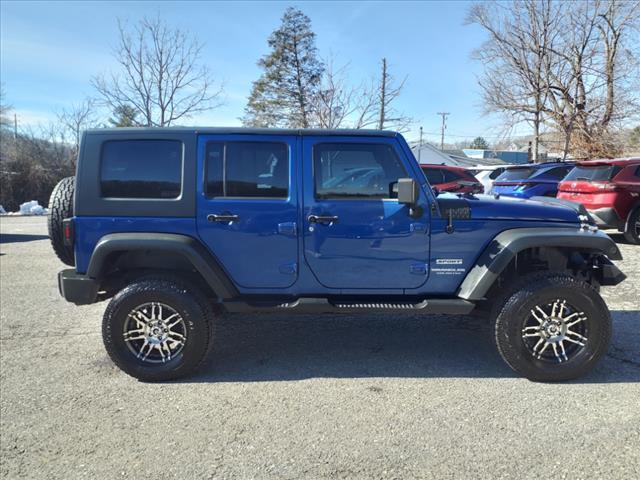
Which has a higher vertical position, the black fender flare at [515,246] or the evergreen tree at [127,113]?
the evergreen tree at [127,113]

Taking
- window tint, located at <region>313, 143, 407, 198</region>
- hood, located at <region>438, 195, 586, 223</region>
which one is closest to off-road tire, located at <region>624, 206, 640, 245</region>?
hood, located at <region>438, 195, 586, 223</region>

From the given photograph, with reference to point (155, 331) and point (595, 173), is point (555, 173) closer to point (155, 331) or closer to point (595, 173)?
point (595, 173)

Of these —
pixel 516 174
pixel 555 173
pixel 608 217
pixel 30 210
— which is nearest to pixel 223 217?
pixel 608 217

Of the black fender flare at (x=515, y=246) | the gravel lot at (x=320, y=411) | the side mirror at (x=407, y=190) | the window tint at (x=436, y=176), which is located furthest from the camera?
the window tint at (x=436, y=176)

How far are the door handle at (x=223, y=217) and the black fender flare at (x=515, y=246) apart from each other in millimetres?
1917

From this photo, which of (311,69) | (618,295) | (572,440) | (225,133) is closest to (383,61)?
(311,69)

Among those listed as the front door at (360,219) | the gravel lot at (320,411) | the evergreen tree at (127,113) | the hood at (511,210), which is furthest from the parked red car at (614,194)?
the evergreen tree at (127,113)

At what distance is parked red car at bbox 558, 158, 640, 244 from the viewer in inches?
337

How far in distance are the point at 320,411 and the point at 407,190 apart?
171cm

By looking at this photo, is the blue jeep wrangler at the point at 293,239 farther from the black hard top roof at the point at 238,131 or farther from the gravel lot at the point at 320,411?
the gravel lot at the point at 320,411

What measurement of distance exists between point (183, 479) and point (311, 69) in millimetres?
26775

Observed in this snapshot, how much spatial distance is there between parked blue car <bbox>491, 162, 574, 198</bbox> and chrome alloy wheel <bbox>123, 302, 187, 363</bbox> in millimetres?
8680

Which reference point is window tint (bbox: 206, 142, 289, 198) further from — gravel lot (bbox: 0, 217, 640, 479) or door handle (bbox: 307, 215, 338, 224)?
gravel lot (bbox: 0, 217, 640, 479)

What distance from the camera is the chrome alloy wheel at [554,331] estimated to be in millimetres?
3707
